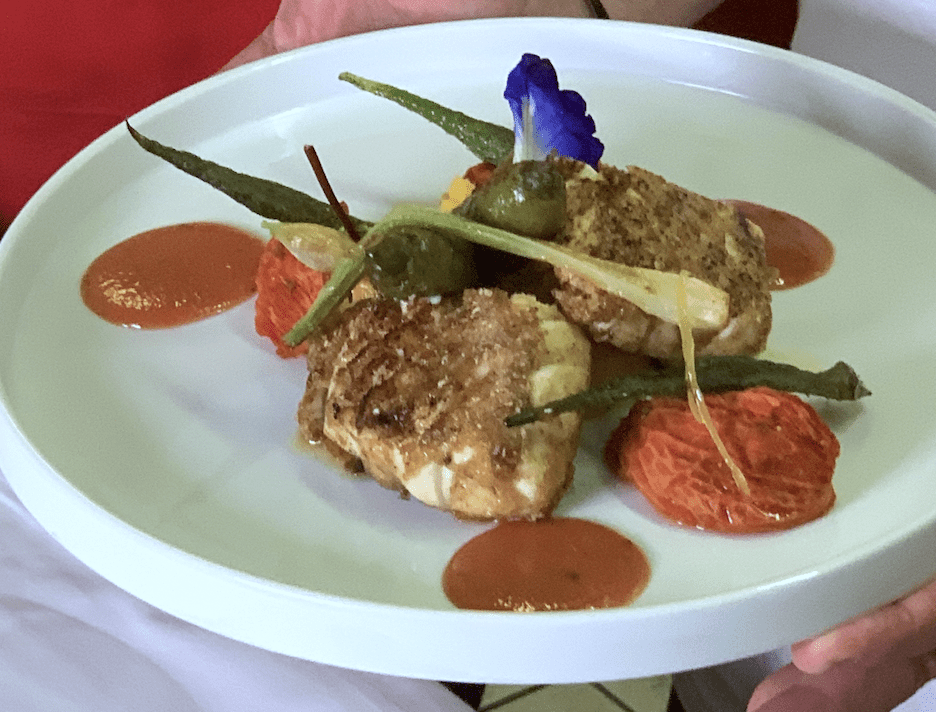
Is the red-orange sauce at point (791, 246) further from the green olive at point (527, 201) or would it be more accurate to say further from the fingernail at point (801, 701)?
the fingernail at point (801, 701)

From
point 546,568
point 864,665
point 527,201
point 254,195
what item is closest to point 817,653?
point 864,665

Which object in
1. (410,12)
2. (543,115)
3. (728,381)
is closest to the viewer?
(728,381)

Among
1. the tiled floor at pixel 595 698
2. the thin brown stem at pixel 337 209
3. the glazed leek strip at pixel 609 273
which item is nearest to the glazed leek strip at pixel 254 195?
the thin brown stem at pixel 337 209

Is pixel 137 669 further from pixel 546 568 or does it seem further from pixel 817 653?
pixel 817 653

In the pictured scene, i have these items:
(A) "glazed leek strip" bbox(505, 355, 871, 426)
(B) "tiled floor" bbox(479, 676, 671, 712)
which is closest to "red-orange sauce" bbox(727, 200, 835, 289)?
(A) "glazed leek strip" bbox(505, 355, 871, 426)

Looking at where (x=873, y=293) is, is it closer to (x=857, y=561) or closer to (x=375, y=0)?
(x=857, y=561)
